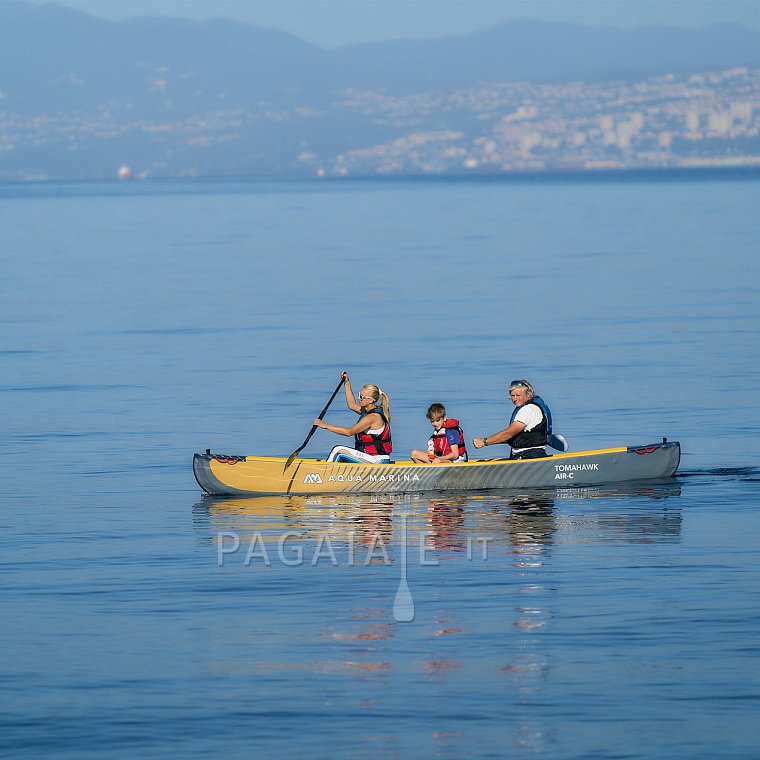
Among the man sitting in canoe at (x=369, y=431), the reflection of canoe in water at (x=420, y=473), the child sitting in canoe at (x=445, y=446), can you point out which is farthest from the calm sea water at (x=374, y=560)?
the man sitting in canoe at (x=369, y=431)

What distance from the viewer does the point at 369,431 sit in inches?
807

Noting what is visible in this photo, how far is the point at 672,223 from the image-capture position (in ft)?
313

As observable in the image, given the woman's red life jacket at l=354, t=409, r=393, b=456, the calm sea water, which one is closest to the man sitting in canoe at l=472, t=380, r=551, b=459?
the calm sea water

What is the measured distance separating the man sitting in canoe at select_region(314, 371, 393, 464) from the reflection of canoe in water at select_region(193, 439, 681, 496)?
0.20 metres

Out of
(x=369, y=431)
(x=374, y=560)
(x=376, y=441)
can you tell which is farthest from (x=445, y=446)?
(x=374, y=560)

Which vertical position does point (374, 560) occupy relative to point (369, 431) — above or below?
below

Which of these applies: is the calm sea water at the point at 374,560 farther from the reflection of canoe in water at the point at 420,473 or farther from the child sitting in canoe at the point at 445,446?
the child sitting in canoe at the point at 445,446

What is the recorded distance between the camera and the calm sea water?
12078 mm

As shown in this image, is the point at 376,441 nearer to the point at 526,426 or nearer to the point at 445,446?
the point at 445,446

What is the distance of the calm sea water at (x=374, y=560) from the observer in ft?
39.6

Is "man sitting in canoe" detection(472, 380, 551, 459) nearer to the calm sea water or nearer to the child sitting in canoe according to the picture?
the child sitting in canoe

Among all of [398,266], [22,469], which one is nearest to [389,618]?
[22,469]

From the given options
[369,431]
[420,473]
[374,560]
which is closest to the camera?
[374,560]

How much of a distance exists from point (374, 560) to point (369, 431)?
3988 mm
